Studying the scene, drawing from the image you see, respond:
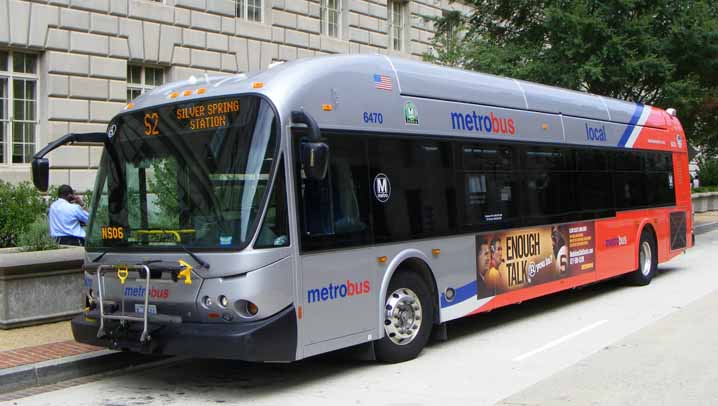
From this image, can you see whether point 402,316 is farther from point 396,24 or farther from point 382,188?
point 396,24

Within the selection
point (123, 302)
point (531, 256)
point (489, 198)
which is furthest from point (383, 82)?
point (531, 256)

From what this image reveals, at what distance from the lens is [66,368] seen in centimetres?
793

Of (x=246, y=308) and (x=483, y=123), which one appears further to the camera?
(x=483, y=123)

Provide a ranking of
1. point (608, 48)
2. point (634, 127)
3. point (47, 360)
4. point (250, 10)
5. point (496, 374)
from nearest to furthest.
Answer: point (496, 374) < point (47, 360) < point (634, 127) < point (608, 48) < point (250, 10)

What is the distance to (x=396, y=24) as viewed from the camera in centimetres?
2752

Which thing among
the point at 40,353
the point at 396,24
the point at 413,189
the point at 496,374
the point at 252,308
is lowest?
the point at 496,374

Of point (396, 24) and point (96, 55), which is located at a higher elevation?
point (396, 24)

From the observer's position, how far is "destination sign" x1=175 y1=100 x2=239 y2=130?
23.9 ft

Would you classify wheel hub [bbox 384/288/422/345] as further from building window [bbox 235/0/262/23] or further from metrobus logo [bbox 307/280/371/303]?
building window [bbox 235/0/262/23]

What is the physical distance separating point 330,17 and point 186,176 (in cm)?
1795

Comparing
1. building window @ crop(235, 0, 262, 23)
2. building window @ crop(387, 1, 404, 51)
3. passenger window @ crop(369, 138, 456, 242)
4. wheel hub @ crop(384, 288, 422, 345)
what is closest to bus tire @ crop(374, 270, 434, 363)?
wheel hub @ crop(384, 288, 422, 345)

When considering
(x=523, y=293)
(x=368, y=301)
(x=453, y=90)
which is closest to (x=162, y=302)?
(x=368, y=301)

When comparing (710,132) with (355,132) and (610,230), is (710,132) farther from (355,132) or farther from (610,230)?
(355,132)

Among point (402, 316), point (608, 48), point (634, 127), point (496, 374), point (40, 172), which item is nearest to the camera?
point (40, 172)
